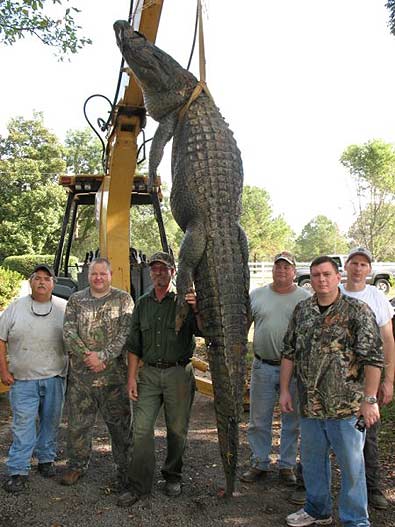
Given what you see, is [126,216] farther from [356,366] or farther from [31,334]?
[356,366]

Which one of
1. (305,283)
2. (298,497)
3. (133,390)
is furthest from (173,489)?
(305,283)

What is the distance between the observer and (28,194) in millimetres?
28844

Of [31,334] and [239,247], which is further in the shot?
[31,334]

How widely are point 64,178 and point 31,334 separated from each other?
130 inches

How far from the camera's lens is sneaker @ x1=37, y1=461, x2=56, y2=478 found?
13.1 ft

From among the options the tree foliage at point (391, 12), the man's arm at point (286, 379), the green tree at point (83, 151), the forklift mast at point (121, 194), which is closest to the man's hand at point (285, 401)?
the man's arm at point (286, 379)

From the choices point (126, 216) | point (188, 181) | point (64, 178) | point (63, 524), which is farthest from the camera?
point (64, 178)

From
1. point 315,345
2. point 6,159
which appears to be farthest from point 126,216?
point 6,159

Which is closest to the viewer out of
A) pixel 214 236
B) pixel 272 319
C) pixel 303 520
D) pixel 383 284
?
pixel 214 236

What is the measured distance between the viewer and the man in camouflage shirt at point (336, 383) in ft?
9.65

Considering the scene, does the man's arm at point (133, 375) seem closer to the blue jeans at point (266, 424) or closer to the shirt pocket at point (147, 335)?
the shirt pocket at point (147, 335)

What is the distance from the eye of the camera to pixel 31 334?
3939mm

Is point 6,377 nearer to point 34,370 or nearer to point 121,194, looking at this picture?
point 34,370

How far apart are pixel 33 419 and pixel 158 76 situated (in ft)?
8.85
